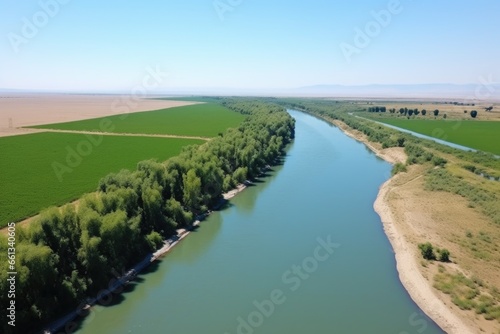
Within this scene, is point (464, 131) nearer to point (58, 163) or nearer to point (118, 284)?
point (58, 163)

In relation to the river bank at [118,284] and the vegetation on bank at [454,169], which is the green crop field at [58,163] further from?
the vegetation on bank at [454,169]

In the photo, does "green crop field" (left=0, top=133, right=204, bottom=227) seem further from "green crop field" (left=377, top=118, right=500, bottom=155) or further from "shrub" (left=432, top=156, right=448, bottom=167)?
"green crop field" (left=377, top=118, right=500, bottom=155)

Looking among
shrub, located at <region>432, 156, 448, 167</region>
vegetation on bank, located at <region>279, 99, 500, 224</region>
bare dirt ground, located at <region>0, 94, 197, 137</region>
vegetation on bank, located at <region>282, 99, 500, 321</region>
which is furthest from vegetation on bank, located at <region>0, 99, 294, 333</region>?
bare dirt ground, located at <region>0, 94, 197, 137</region>

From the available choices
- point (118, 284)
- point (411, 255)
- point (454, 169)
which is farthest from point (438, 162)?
point (118, 284)

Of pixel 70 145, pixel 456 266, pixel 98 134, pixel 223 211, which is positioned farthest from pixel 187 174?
pixel 98 134

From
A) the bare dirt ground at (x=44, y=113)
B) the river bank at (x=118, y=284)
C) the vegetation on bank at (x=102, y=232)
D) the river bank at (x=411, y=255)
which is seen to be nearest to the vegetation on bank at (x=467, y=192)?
the river bank at (x=411, y=255)
